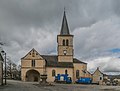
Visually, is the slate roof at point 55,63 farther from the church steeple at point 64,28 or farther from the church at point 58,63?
the church steeple at point 64,28

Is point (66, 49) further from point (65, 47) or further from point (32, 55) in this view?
point (32, 55)

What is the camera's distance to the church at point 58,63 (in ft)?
257

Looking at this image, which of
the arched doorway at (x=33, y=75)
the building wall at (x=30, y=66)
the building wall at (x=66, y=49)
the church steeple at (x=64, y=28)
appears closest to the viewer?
the building wall at (x=30, y=66)

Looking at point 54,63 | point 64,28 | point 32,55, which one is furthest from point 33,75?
point 64,28

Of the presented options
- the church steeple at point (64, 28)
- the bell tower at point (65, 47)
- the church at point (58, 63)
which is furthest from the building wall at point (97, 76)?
the church steeple at point (64, 28)

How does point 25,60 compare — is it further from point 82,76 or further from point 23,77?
point 82,76

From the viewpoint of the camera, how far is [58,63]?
8138 cm

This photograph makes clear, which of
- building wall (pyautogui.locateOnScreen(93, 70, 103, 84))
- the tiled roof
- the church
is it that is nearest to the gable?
the church

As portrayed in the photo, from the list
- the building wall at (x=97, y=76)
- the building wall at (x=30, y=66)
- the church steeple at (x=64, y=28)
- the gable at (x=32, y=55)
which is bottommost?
the building wall at (x=97, y=76)

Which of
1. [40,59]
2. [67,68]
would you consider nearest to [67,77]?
[67,68]

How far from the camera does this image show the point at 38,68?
257ft

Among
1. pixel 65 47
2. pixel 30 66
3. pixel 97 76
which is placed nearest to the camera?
pixel 30 66

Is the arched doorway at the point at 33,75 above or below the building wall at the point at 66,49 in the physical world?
below

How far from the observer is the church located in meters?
78.4
